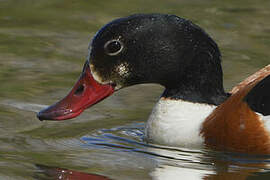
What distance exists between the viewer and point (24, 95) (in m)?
8.01

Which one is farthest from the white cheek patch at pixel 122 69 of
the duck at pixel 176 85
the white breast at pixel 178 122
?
the white breast at pixel 178 122

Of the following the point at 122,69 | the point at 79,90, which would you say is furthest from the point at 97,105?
the point at 122,69

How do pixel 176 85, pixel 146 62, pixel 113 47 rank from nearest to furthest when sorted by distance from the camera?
1. pixel 113 47
2. pixel 146 62
3. pixel 176 85

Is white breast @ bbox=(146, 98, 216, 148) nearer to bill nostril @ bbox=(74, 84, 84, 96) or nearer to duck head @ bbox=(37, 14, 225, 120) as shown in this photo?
duck head @ bbox=(37, 14, 225, 120)

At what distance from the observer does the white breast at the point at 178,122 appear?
6723mm

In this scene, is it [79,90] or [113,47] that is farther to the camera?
[79,90]

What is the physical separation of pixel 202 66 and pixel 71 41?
11.1 feet

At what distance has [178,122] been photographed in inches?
268

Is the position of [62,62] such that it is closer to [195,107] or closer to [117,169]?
[195,107]

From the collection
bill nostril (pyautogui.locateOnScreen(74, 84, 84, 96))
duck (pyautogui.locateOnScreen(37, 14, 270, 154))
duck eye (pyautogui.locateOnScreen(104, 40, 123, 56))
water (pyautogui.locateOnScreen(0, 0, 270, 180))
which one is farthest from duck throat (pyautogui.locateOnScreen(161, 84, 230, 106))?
bill nostril (pyautogui.locateOnScreen(74, 84, 84, 96))

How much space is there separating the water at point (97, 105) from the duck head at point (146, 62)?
409 mm

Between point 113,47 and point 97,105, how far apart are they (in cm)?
137

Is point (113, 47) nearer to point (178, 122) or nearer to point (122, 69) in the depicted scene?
point (122, 69)

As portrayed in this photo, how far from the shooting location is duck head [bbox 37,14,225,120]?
21.9ft
